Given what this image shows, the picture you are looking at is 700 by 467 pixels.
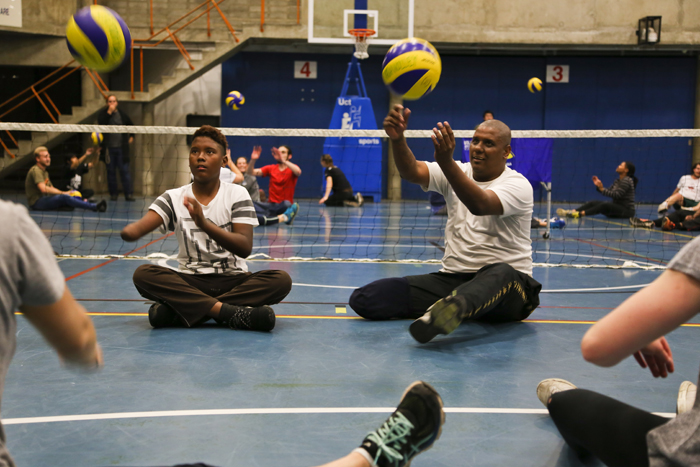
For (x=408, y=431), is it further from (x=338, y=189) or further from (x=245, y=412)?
(x=338, y=189)

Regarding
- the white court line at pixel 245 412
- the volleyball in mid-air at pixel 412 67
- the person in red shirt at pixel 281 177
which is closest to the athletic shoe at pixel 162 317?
the white court line at pixel 245 412

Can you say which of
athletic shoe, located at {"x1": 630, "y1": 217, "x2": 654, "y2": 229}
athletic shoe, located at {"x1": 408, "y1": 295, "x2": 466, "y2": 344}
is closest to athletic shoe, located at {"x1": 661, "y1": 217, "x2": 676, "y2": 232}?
athletic shoe, located at {"x1": 630, "y1": 217, "x2": 654, "y2": 229}

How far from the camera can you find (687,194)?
36.3ft

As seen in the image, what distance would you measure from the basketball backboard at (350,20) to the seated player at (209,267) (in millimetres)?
11659

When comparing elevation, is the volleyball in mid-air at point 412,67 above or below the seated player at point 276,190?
above

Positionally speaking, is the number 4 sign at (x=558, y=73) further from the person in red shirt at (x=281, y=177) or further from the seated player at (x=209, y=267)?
the seated player at (x=209, y=267)

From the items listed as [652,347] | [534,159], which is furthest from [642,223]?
[652,347]

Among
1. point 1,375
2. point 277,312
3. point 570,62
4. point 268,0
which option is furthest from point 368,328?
point 570,62

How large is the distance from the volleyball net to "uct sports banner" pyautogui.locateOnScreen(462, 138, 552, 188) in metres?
0.02

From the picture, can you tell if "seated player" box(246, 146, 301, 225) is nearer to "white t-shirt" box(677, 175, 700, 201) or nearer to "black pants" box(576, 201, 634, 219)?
"black pants" box(576, 201, 634, 219)

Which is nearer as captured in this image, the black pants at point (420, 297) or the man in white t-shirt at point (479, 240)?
the man in white t-shirt at point (479, 240)

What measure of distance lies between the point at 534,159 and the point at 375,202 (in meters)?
6.96

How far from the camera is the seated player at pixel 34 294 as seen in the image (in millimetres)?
1095

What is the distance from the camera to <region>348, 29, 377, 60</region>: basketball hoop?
13942 millimetres
